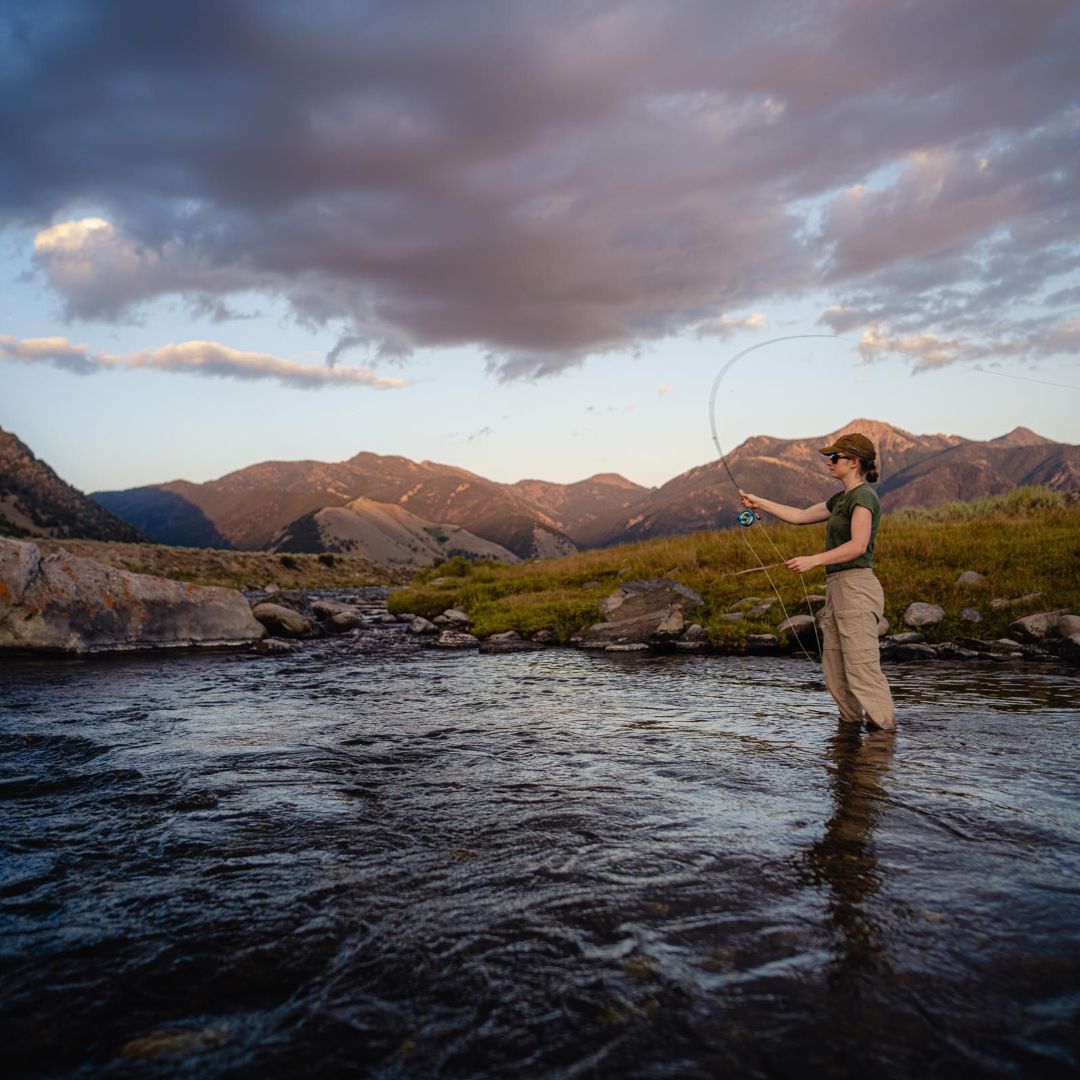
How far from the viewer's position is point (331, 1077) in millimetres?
2824

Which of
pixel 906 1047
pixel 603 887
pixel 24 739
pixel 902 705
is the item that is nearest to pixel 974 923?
pixel 906 1047

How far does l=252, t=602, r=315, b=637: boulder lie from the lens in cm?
2198

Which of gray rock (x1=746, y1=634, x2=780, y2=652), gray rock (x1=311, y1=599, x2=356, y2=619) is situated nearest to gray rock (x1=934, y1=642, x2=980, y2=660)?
gray rock (x1=746, y1=634, x2=780, y2=652)

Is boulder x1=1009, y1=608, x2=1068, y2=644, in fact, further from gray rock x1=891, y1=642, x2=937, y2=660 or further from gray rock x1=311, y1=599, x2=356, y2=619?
gray rock x1=311, y1=599, x2=356, y2=619

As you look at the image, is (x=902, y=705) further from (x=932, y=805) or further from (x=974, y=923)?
(x=974, y=923)

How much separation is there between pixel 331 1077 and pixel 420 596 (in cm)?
2747

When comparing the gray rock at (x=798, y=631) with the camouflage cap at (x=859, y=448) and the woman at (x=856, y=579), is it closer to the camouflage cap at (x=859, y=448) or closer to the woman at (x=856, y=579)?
the woman at (x=856, y=579)

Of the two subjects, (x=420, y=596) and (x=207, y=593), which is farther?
(x=420, y=596)

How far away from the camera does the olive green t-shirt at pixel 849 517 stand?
8.28 metres

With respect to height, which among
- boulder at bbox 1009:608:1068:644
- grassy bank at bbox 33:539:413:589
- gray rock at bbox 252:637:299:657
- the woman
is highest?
the woman

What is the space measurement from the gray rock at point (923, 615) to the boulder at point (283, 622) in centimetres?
1639

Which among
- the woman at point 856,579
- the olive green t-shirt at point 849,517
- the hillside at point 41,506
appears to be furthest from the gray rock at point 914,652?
the hillside at point 41,506

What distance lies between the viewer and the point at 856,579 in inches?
334

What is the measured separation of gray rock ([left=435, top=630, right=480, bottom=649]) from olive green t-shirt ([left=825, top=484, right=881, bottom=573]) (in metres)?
12.1
